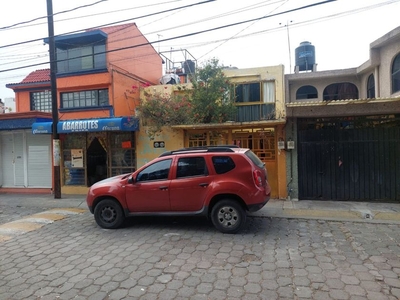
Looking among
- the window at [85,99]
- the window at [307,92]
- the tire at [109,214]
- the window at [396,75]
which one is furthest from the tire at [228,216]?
the window at [307,92]

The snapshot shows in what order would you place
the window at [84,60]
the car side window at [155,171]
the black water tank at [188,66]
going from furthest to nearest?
the black water tank at [188,66] < the window at [84,60] < the car side window at [155,171]

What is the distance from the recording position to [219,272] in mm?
4125

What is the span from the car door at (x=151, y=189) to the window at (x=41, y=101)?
38.3 ft

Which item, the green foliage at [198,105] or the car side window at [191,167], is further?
the green foliage at [198,105]

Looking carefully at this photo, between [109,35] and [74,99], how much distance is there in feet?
10.9

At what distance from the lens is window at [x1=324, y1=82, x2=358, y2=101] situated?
13312 mm

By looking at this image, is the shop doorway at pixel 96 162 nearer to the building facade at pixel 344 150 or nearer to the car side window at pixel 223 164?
the car side window at pixel 223 164

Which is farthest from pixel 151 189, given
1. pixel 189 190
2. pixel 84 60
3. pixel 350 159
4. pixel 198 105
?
pixel 84 60

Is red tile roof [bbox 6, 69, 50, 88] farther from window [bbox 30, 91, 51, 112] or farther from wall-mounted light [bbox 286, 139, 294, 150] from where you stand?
wall-mounted light [bbox 286, 139, 294, 150]

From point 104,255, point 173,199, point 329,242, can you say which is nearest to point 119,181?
point 173,199

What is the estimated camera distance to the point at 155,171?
20.8 ft

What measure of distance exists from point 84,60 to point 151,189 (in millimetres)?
Answer: 9311

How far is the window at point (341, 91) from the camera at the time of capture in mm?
13312

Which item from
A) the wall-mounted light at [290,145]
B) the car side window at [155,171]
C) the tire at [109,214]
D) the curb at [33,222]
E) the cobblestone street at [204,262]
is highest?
the wall-mounted light at [290,145]
